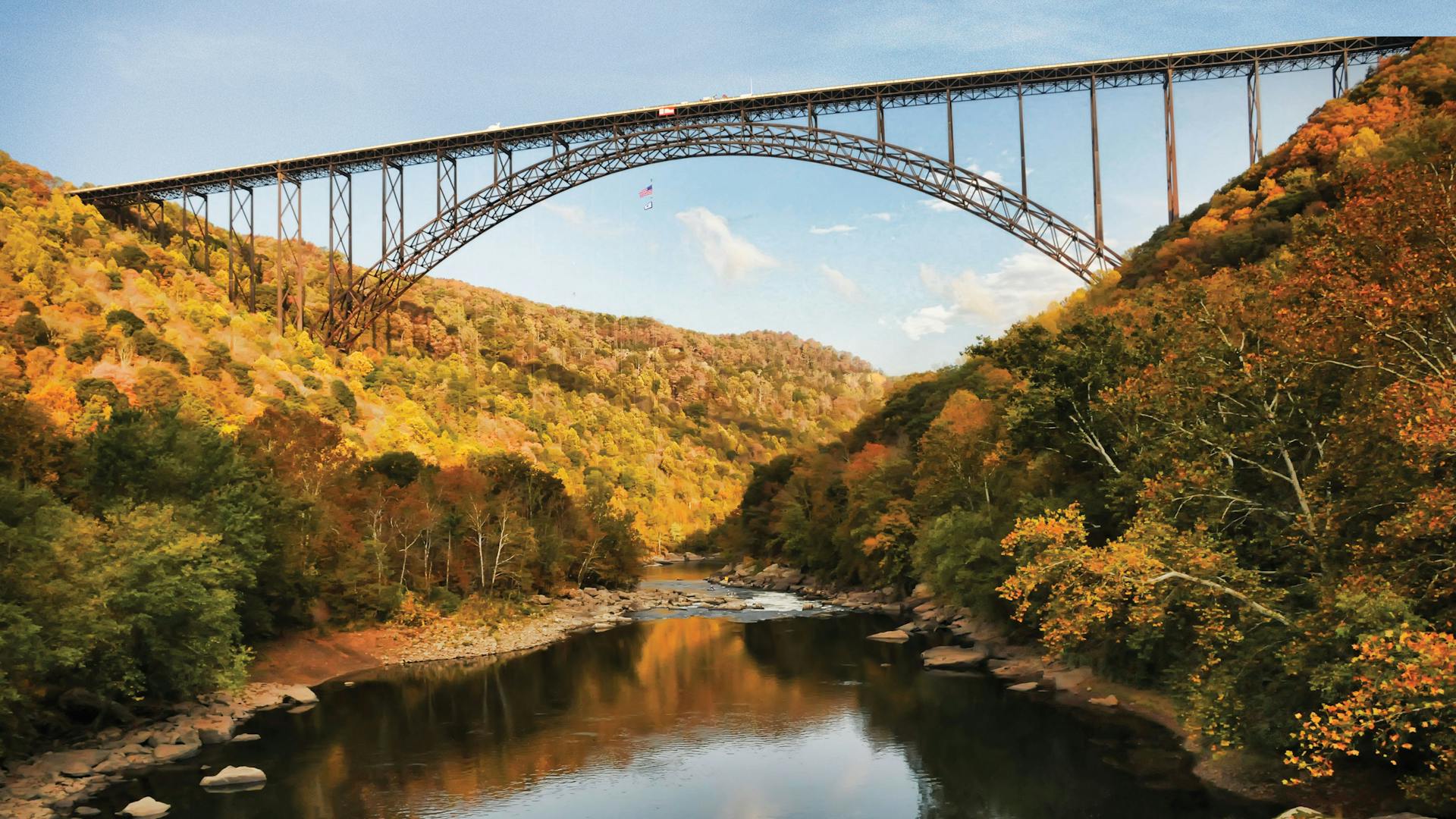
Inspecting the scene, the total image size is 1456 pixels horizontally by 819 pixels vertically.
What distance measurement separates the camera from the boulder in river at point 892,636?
41.8m

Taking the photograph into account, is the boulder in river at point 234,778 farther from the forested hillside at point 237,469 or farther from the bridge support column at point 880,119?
the bridge support column at point 880,119

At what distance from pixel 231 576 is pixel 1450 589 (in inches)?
1110

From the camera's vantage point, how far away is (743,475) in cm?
14000

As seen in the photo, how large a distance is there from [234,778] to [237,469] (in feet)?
44.6

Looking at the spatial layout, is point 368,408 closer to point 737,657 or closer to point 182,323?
point 182,323

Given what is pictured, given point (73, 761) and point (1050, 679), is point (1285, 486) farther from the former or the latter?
point (73, 761)

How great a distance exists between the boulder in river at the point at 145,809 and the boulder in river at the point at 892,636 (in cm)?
2805

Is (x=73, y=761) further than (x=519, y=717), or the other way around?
(x=519, y=717)

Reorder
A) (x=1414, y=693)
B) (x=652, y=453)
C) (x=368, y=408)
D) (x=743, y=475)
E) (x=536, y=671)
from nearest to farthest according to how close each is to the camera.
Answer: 1. (x=1414, y=693)
2. (x=536, y=671)
3. (x=368, y=408)
4. (x=652, y=453)
5. (x=743, y=475)

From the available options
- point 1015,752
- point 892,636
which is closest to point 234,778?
point 1015,752

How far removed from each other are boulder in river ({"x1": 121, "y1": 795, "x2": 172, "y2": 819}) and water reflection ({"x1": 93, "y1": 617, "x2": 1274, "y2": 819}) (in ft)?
1.14

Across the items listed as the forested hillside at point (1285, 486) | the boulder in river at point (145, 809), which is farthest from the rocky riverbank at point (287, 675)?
the forested hillside at point (1285, 486)

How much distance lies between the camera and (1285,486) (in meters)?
20.8

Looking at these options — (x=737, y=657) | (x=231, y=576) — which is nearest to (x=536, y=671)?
(x=737, y=657)
